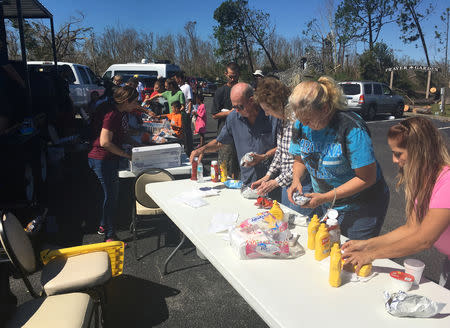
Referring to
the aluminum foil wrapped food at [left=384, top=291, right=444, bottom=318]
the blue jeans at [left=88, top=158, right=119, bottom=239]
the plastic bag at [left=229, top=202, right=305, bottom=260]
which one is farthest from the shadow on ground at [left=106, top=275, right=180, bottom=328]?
the aluminum foil wrapped food at [left=384, top=291, right=444, bottom=318]

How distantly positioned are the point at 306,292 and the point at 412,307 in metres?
0.42

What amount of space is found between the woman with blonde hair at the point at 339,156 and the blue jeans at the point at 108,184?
2.04 m

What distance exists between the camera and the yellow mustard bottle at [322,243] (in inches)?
68.2

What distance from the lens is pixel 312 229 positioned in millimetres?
1859

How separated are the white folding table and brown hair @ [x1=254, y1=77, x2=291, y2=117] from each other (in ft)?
3.36

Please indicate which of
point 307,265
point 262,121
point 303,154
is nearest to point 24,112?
point 262,121

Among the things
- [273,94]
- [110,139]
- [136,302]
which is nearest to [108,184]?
[110,139]

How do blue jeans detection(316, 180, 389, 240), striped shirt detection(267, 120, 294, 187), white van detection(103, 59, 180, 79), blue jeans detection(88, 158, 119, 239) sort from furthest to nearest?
1. white van detection(103, 59, 180, 79)
2. blue jeans detection(88, 158, 119, 239)
3. striped shirt detection(267, 120, 294, 187)
4. blue jeans detection(316, 180, 389, 240)

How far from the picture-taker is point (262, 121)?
2.99 metres

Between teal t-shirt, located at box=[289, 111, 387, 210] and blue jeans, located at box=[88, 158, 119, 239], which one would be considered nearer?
teal t-shirt, located at box=[289, 111, 387, 210]

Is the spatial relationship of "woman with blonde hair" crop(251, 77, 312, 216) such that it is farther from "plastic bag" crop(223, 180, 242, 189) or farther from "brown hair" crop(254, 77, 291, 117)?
"plastic bag" crop(223, 180, 242, 189)

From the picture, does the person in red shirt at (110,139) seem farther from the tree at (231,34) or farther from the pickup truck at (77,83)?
the tree at (231,34)

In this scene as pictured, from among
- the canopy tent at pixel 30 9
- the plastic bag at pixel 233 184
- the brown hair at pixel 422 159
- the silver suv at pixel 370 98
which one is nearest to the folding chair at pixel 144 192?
→ the plastic bag at pixel 233 184

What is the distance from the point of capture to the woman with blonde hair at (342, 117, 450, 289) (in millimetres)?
1393
